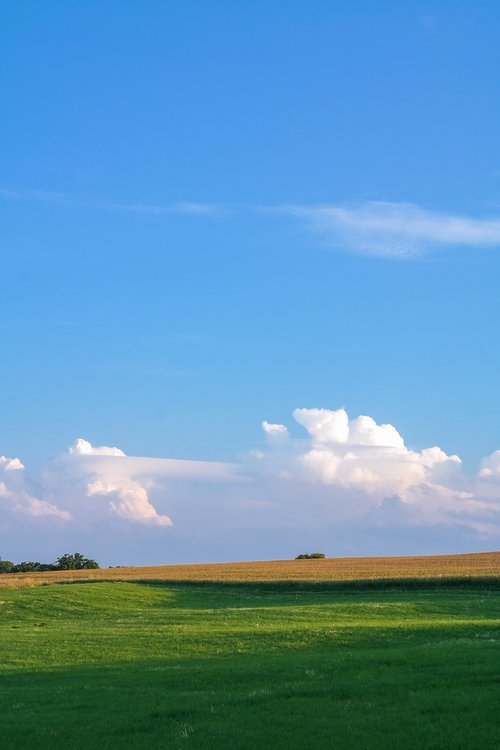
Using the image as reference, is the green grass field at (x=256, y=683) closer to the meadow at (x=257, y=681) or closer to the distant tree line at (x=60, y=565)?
the meadow at (x=257, y=681)

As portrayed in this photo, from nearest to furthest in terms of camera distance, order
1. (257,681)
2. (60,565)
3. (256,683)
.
Result: (256,683) < (257,681) < (60,565)

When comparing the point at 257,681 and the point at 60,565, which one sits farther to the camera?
the point at 60,565

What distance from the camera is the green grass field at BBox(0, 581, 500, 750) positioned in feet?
53.8

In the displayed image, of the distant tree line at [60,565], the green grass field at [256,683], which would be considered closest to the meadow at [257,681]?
the green grass field at [256,683]

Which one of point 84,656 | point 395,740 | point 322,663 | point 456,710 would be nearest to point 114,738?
point 395,740

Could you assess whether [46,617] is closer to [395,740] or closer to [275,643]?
[275,643]

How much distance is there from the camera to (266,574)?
303 ft

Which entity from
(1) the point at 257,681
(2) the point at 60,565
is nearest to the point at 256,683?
(1) the point at 257,681

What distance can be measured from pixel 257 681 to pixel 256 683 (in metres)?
0.34

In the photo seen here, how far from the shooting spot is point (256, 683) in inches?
882

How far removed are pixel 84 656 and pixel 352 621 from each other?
615 inches

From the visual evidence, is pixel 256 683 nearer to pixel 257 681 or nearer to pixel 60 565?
pixel 257 681

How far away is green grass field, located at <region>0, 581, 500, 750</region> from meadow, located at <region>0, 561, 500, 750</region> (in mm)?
56

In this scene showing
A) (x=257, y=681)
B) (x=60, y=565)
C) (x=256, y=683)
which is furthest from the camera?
(x=60, y=565)
